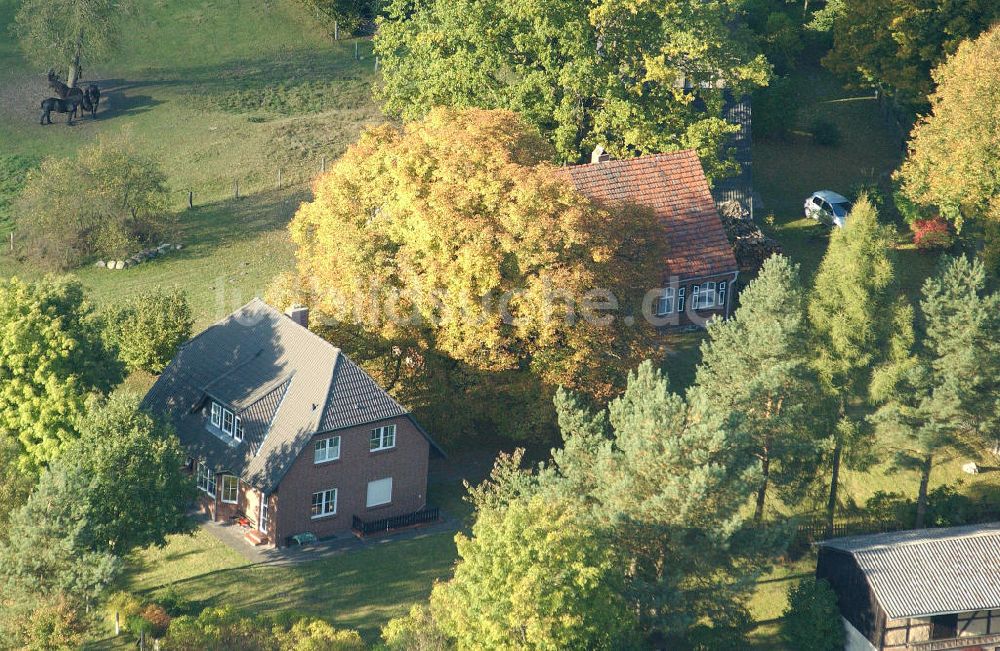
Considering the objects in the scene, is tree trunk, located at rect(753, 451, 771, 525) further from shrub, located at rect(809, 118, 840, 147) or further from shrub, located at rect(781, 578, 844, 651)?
shrub, located at rect(809, 118, 840, 147)

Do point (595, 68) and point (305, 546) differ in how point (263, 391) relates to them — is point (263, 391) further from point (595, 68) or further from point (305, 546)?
point (595, 68)

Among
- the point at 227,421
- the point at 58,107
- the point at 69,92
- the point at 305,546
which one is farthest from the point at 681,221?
the point at 69,92

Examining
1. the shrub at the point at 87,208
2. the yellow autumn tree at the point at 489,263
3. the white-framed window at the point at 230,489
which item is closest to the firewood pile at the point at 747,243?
the yellow autumn tree at the point at 489,263

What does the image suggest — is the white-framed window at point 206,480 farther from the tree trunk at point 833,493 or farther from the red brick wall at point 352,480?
the tree trunk at point 833,493

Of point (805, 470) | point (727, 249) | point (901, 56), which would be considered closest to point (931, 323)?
point (805, 470)

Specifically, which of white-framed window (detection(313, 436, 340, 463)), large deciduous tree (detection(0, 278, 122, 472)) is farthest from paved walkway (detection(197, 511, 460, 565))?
large deciduous tree (detection(0, 278, 122, 472))

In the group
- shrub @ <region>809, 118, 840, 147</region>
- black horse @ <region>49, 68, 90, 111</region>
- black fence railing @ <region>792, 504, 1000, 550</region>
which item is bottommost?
black fence railing @ <region>792, 504, 1000, 550</region>

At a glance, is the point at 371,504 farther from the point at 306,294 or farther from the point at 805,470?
the point at 805,470
